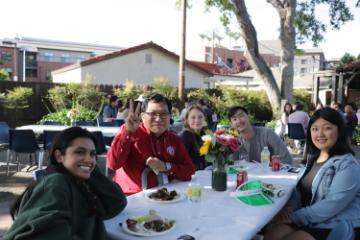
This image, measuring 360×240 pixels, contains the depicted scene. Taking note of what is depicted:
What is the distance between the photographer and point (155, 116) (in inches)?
113

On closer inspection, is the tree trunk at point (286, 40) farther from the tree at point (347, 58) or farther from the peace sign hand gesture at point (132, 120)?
the tree at point (347, 58)

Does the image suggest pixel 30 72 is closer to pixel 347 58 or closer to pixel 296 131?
pixel 347 58

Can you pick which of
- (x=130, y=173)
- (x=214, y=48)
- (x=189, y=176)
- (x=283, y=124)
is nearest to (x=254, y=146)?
(x=189, y=176)

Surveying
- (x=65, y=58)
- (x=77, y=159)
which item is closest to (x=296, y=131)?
(x=77, y=159)

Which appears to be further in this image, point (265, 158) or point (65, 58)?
point (65, 58)

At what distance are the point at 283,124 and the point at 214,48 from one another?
42525mm

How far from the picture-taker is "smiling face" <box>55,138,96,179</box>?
6.01 feet

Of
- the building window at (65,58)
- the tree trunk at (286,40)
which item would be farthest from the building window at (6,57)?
the tree trunk at (286,40)

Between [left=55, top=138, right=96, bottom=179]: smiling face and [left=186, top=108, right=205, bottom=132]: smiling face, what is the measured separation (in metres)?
2.46

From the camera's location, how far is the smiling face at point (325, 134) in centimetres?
269

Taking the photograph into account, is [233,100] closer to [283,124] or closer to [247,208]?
[283,124]

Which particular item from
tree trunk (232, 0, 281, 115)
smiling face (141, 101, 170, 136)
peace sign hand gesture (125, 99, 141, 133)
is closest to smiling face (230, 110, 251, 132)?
smiling face (141, 101, 170, 136)

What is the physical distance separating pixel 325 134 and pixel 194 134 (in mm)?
1665

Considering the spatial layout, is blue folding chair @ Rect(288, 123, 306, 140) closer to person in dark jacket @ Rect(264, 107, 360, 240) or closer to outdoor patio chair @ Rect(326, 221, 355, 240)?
person in dark jacket @ Rect(264, 107, 360, 240)
